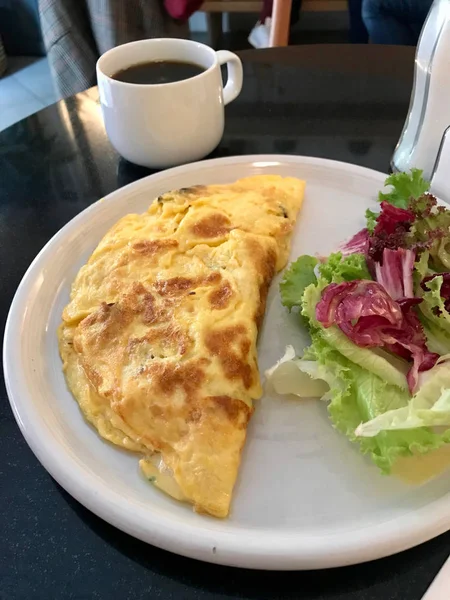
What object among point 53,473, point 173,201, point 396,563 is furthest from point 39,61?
point 396,563

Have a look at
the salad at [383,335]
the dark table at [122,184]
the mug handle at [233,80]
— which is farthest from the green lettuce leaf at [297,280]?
the mug handle at [233,80]

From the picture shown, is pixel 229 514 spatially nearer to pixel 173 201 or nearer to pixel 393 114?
pixel 173 201

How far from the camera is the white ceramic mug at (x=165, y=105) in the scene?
1.18 m

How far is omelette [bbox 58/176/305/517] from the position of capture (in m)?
0.77

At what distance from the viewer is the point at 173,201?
114 cm

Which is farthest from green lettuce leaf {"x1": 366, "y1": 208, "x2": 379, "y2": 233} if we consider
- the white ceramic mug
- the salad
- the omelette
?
the white ceramic mug

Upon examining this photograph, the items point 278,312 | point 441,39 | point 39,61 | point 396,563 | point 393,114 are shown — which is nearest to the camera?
point 396,563

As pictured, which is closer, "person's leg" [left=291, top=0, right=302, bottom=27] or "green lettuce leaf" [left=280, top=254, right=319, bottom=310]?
"green lettuce leaf" [left=280, top=254, right=319, bottom=310]

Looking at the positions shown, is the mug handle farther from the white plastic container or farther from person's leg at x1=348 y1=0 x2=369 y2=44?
person's leg at x1=348 y1=0 x2=369 y2=44

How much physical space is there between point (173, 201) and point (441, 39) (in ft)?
2.06

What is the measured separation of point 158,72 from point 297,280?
0.65 metres

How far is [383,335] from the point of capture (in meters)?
0.84

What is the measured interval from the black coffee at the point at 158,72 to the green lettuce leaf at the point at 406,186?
54 centimetres

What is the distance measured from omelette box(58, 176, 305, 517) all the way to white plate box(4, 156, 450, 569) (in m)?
0.03
